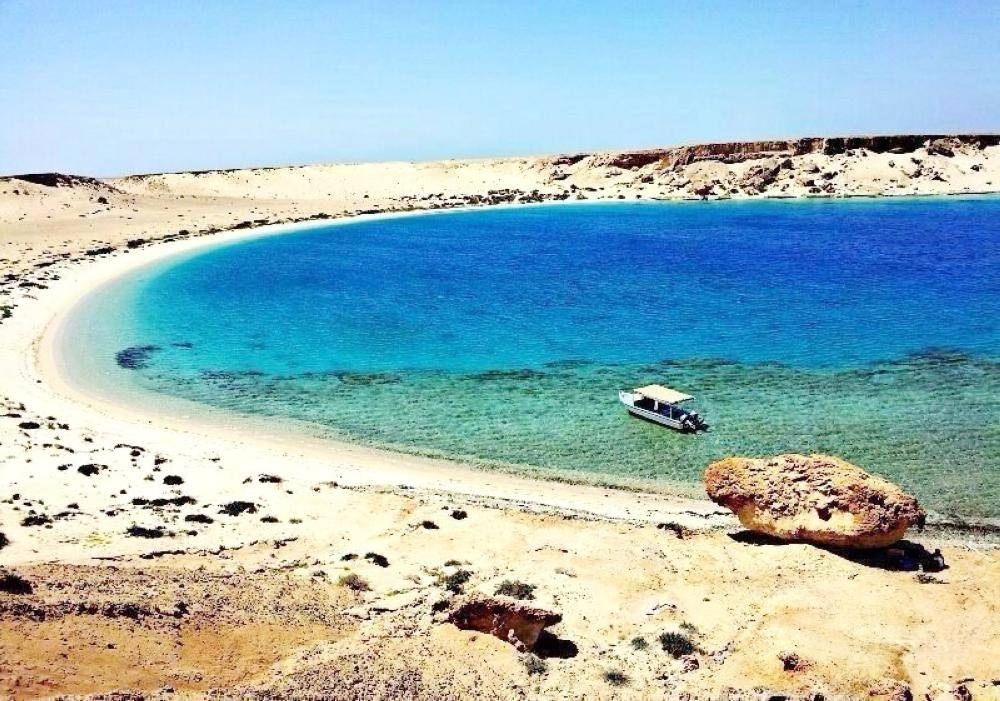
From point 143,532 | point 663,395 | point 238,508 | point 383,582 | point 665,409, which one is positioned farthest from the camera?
point 665,409

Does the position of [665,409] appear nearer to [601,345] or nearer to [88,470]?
[601,345]

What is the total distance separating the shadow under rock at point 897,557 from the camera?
1733 cm

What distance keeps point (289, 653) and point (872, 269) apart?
57387 millimetres

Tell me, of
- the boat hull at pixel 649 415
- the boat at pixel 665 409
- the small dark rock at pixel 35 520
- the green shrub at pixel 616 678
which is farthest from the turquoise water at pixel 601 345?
the green shrub at pixel 616 678

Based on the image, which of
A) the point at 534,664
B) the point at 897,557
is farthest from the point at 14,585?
the point at 897,557

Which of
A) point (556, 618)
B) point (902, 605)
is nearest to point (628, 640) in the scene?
point (556, 618)

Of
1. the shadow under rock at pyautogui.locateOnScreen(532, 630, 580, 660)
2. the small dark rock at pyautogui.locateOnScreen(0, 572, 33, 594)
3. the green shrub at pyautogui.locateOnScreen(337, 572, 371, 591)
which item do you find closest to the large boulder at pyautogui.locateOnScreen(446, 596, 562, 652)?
the shadow under rock at pyautogui.locateOnScreen(532, 630, 580, 660)

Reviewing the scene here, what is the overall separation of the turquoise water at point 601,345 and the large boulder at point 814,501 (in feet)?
12.8

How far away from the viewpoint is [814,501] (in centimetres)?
1820

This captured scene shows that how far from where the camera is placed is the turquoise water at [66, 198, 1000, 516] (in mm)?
26031

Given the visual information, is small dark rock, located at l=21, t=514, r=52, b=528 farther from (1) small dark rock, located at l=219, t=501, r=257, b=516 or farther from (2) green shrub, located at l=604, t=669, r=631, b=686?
(2) green shrub, located at l=604, t=669, r=631, b=686

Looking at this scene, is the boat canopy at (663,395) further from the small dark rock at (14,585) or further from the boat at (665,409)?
the small dark rock at (14,585)

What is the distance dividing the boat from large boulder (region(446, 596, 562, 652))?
14.4 meters

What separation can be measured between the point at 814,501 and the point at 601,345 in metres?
21.3
